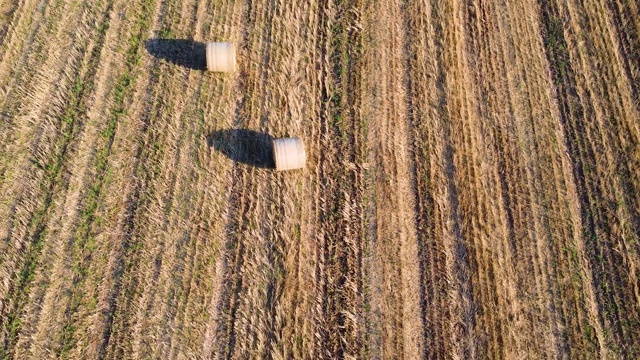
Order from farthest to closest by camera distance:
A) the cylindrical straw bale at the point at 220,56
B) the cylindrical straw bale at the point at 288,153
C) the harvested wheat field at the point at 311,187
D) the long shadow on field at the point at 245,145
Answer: the cylindrical straw bale at the point at 220,56
the long shadow on field at the point at 245,145
the cylindrical straw bale at the point at 288,153
the harvested wheat field at the point at 311,187

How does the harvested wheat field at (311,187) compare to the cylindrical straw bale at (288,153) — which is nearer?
the harvested wheat field at (311,187)

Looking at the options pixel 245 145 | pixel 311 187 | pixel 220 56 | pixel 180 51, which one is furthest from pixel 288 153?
pixel 180 51

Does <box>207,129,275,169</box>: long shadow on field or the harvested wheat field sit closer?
the harvested wheat field

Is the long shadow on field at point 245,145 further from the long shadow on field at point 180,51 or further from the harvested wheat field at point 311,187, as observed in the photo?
the long shadow on field at point 180,51

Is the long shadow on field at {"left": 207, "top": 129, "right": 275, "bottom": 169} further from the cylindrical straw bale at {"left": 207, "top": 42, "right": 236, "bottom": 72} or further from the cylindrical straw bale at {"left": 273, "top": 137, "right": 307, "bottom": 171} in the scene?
the cylindrical straw bale at {"left": 207, "top": 42, "right": 236, "bottom": 72}

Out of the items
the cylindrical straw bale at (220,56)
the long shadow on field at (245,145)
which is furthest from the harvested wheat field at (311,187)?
the cylindrical straw bale at (220,56)

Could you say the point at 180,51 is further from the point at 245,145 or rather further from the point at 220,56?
the point at 245,145

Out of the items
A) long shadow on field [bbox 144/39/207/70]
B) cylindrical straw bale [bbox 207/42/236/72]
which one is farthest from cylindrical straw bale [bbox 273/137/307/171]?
long shadow on field [bbox 144/39/207/70]
